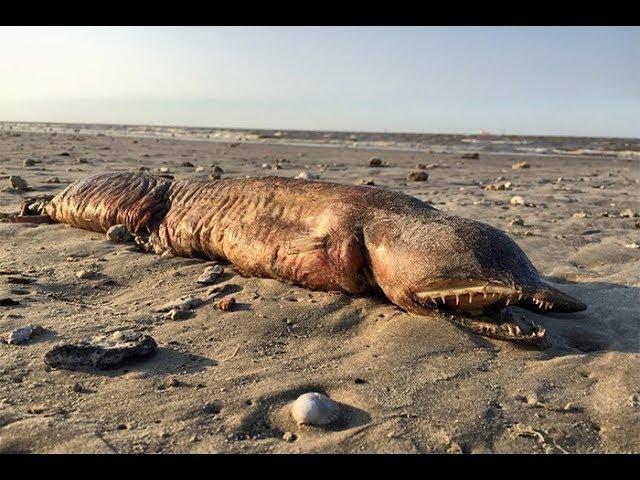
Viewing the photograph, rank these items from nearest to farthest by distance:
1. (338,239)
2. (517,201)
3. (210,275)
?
(338,239) → (210,275) → (517,201)

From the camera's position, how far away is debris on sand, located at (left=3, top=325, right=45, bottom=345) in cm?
349

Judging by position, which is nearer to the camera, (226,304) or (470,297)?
(470,297)

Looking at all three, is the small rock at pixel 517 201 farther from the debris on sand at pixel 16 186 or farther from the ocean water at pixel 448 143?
the ocean water at pixel 448 143

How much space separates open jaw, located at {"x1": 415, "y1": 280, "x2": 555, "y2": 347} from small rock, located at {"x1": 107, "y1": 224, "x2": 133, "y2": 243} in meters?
3.33

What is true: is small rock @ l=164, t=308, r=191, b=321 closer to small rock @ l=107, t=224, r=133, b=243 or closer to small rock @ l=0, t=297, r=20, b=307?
small rock @ l=0, t=297, r=20, b=307

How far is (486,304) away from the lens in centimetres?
368

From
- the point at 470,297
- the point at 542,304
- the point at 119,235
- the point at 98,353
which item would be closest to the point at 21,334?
the point at 98,353

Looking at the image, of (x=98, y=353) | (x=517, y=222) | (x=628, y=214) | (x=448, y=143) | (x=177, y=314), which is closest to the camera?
(x=98, y=353)

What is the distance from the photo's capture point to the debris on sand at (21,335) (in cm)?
349

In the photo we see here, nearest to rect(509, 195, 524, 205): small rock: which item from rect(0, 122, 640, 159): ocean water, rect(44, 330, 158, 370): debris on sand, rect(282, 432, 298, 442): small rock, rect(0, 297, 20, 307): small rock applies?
rect(44, 330, 158, 370): debris on sand

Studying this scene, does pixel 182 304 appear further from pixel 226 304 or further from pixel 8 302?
pixel 8 302

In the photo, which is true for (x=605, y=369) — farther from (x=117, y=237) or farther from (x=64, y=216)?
(x=64, y=216)

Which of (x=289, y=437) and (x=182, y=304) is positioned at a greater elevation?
(x=182, y=304)

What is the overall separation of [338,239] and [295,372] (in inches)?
54.9
